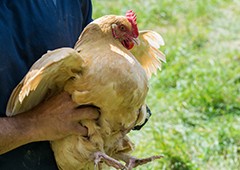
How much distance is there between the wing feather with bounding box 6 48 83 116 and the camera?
221 centimetres

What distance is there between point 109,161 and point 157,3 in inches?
186

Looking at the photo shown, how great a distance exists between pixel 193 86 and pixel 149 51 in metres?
2.30

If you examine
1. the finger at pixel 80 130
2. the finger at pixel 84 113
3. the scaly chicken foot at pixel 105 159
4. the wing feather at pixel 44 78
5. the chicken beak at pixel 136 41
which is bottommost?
the scaly chicken foot at pixel 105 159

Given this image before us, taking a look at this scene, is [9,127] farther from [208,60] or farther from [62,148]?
[208,60]

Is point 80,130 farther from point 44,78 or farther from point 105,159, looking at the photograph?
point 44,78

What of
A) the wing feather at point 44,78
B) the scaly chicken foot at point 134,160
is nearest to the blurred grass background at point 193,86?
the scaly chicken foot at point 134,160

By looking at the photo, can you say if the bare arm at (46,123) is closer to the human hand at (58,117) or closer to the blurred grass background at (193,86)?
the human hand at (58,117)

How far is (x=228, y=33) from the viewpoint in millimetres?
6223

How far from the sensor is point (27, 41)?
7.87 ft

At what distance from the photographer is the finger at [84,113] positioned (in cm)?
235

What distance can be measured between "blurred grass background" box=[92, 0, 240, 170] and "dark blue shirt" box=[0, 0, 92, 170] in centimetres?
171

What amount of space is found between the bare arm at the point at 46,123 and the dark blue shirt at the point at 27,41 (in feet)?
0.32

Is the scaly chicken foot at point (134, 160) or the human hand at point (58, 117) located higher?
the human hand at point (58, 117)

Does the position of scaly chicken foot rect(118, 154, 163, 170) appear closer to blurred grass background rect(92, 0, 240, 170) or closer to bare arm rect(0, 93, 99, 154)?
bare arm rect(0, 93, 99, 154)
